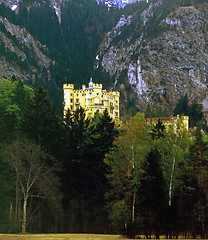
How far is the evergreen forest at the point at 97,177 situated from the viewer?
45750 mm

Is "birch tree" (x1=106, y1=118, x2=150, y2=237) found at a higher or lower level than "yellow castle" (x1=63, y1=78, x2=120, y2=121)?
lower

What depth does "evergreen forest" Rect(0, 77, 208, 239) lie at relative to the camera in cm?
4575

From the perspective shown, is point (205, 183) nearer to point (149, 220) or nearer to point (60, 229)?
point (149, 220)

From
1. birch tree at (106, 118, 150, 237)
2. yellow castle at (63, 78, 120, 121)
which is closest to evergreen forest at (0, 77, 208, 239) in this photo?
birch tree at (106, 118, 150, 237)

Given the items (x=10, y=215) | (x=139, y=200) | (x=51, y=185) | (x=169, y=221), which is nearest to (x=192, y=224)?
(x=169, y=221)

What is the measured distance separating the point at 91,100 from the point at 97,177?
85.9 meters

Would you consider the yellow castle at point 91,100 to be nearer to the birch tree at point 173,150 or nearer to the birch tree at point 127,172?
the birch tree at point 173,150

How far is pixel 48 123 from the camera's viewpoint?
63.0 metres

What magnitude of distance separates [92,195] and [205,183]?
18096mm

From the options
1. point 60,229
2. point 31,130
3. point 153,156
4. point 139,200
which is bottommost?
point 60,229

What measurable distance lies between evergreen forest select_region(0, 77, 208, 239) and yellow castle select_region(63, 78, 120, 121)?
73.1 m

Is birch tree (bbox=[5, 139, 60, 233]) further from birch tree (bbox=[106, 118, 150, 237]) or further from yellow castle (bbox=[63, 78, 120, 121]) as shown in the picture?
yellow castle (bbox=[63, 78, 120, 121])

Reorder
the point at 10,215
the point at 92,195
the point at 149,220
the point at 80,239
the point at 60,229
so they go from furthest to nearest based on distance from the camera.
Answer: the point at 92,195 → the point at 60,229 → the point at 10,215 → the point at 149,220 → the point at 80,239

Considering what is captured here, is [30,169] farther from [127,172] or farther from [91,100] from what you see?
[91,100]
